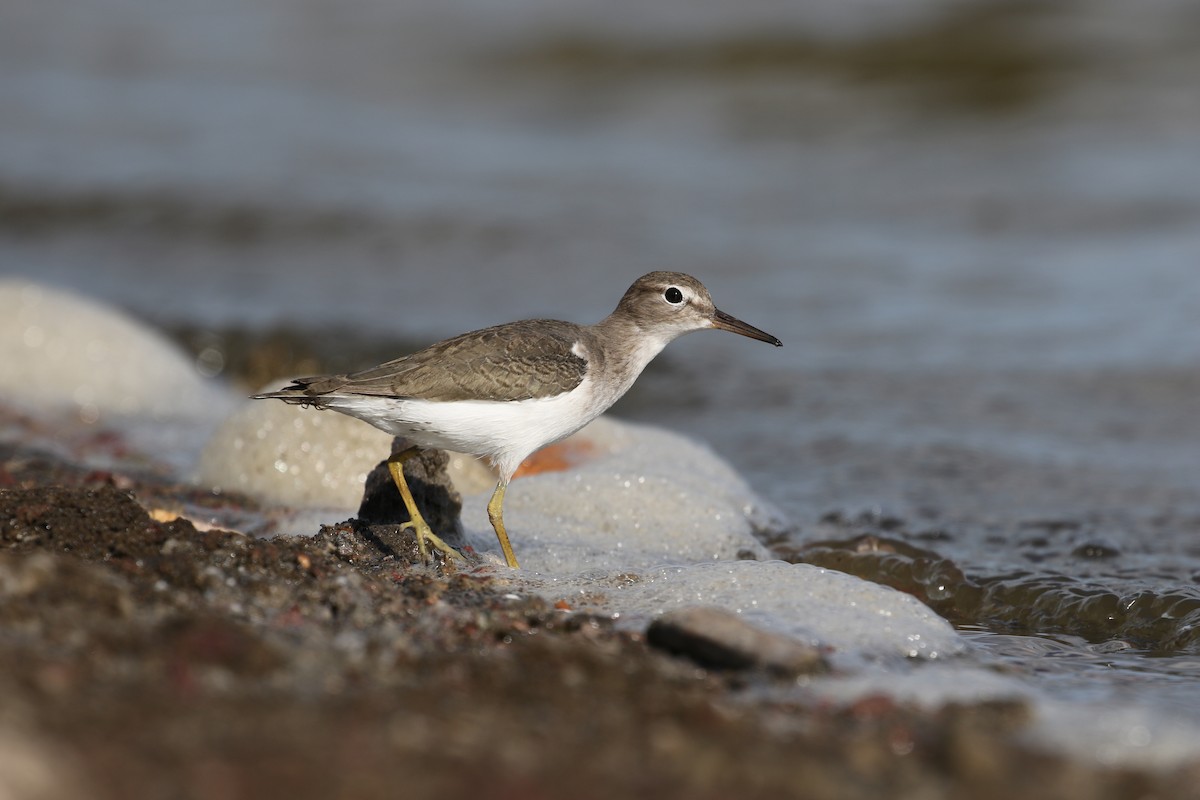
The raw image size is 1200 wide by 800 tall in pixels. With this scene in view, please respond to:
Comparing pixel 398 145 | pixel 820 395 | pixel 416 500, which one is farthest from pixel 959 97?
pixel 416 500

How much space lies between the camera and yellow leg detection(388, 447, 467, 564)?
6.16 metres

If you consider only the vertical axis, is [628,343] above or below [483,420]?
above

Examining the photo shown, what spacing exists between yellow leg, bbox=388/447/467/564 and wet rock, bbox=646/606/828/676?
1585 millimetres

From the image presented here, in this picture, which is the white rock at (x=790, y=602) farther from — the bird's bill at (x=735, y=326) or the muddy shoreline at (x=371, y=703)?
the bird's bill at (x=735, y=326)

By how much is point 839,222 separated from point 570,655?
12.5 m

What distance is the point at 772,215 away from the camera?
54.7ft

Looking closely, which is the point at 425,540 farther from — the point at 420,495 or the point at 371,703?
the point at 371,703

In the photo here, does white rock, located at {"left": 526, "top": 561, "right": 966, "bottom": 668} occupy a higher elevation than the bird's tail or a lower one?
lower

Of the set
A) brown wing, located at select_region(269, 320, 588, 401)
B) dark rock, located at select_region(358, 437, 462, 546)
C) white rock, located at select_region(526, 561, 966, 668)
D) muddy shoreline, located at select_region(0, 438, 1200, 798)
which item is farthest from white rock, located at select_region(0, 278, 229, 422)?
white rock, located at select_region(526, 561, 966, 668)

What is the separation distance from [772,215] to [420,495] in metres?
11.0

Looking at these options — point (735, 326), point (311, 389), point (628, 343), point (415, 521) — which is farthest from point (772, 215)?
point (311, 389)

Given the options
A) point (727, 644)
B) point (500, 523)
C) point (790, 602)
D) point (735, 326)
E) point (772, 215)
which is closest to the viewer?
point (727, 644)

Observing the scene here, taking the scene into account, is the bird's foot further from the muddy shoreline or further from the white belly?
the muddy shoreline

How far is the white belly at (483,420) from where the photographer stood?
5.99m
